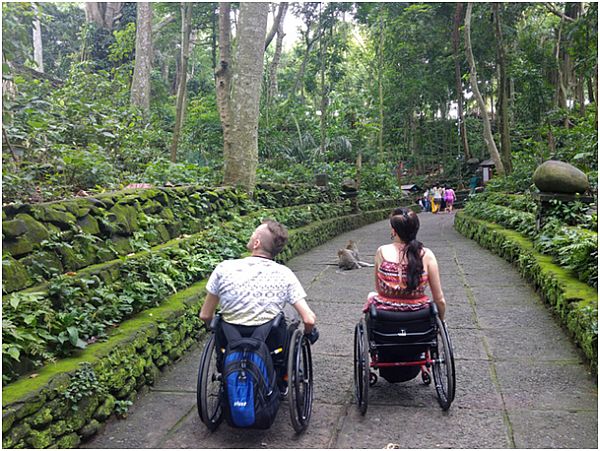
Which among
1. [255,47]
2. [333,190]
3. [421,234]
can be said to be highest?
[255,47]

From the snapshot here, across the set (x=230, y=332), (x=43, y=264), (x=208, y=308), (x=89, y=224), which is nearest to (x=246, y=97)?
(x=89, y=224)

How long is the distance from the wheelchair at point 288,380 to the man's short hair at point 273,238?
1.32 ft

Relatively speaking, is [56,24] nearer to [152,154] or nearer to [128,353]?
[152,154]

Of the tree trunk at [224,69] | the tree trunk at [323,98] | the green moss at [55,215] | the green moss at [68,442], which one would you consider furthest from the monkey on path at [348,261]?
the tree trunk at [323,98]

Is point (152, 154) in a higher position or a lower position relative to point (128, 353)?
higher

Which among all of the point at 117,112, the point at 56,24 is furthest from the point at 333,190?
the point at 56,24

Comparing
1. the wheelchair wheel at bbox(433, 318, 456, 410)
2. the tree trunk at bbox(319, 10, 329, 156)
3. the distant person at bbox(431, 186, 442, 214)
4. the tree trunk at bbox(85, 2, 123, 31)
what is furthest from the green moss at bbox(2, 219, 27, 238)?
the distant person at bbox(431, 186, 442, 214)

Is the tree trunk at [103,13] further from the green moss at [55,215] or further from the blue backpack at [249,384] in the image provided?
the blue backpack at [249,384]

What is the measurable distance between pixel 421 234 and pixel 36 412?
12.4 metres

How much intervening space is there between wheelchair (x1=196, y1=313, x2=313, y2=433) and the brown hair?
30.6 inches

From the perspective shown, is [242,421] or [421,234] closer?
[242,421]

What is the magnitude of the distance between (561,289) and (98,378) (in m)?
A: 4.09

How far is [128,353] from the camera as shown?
3.83 metres

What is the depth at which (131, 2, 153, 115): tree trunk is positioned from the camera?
1498cm
